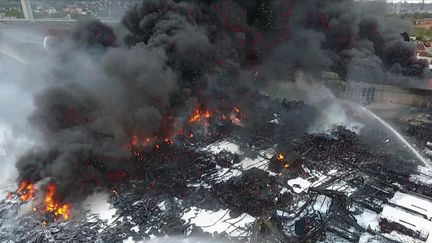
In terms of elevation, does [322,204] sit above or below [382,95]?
below

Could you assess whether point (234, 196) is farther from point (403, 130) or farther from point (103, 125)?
point (403, 130)

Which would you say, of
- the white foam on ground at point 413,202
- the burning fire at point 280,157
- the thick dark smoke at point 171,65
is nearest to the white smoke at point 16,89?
the thick dark smoke at point 171,65

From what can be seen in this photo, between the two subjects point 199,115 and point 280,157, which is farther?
point 199,115

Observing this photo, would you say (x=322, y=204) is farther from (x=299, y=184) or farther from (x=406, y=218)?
(x=406, y=218)

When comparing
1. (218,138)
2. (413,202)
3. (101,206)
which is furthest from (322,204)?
(101,206)

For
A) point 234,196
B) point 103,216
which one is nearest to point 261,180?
point 234,196

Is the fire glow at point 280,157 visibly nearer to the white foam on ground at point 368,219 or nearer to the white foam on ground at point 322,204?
the white foam on ground at point 322,204
